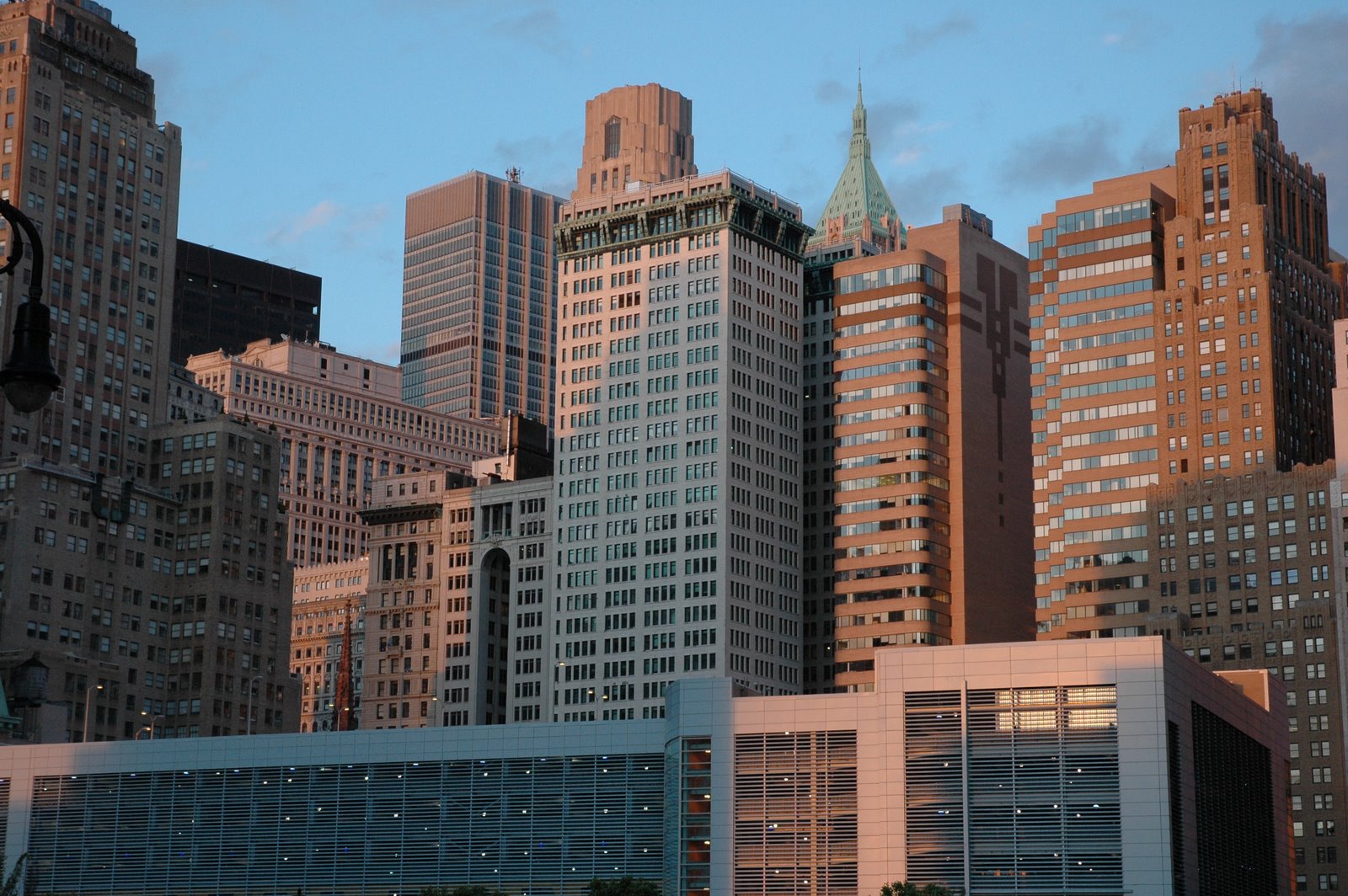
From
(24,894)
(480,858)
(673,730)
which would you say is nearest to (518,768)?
(480,858)

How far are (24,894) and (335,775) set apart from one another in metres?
28.1

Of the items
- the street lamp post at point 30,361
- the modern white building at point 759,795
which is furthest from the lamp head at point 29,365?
the modern white building at point 759,795

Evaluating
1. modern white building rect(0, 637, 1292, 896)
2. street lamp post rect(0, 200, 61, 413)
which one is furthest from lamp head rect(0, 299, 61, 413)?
modern white building rect(0, 637, 1292, 896)

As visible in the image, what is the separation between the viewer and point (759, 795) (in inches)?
6097

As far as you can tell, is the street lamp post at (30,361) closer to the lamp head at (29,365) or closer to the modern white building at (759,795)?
the lamp head at (29,365)

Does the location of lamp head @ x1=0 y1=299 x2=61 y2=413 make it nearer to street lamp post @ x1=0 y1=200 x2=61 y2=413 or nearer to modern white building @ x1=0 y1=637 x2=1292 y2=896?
street lamp post @ x1=0 y1=200 x2=61 y2=413

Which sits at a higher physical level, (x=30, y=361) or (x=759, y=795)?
(x=30, y=361)

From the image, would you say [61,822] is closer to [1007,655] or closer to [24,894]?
[24,894]

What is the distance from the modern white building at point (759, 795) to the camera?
480 feet

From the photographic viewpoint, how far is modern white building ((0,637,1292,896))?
Result: 14625 centimetres

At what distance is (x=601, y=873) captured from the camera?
568 feet

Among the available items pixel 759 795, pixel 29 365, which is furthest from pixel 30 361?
pixel 759 795

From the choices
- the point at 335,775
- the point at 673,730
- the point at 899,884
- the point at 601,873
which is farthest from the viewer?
the point at 335,775

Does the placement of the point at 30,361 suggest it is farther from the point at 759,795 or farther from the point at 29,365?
the point at 759,795
